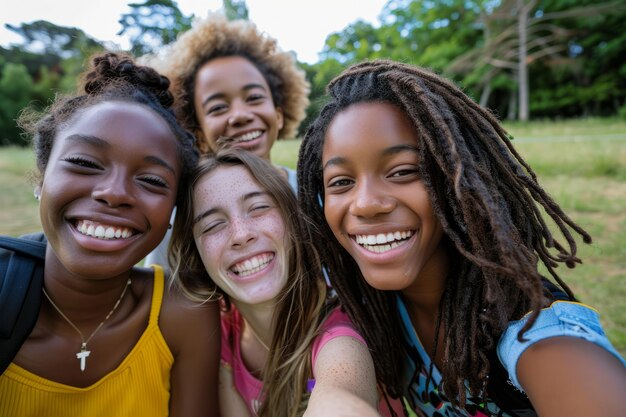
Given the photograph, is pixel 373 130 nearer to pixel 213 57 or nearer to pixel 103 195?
pixel 103 195

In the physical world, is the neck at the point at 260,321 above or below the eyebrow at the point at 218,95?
below

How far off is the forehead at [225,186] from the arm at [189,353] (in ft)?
1.79

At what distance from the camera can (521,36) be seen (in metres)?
25.1

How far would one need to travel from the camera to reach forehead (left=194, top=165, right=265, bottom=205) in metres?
2.29

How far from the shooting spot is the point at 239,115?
10.9ft

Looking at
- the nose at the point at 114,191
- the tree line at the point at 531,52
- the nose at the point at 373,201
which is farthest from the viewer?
the tree line at the point at 531,52

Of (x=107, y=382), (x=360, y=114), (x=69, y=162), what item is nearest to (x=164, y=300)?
(x=107, y=382)

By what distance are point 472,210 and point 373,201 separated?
34cm

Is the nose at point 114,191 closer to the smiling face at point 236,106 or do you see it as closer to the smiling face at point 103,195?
the smiling face at point 103,195

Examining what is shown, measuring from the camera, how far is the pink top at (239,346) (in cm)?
201

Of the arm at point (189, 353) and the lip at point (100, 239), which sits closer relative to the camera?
the lip at point (100, 239)

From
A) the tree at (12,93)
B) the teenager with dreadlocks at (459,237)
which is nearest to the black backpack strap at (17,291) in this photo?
the teenager with dreadlocks at (459,237)

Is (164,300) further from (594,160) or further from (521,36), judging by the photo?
(521,36)

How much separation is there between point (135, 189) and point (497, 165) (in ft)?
4.85
